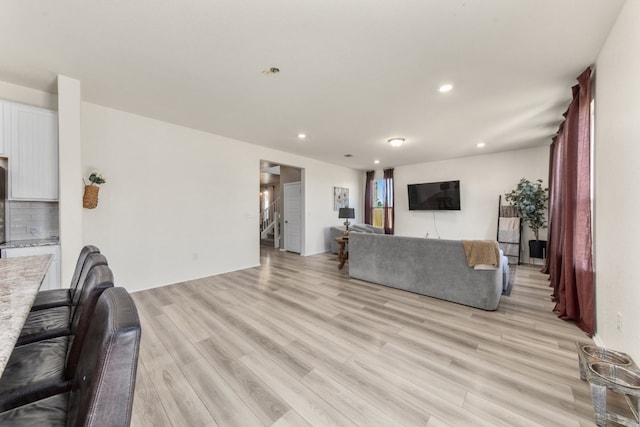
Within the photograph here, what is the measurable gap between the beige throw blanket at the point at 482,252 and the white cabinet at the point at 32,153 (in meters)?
4.79

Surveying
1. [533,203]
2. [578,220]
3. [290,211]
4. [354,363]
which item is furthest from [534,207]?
[290,211]

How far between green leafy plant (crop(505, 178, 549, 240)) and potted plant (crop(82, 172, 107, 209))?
7.28 m

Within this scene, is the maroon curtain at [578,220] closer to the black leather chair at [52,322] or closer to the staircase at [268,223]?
the black leather chair at [52,322]

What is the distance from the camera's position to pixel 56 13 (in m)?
1.80

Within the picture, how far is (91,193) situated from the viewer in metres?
3.08

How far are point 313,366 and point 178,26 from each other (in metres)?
2.84

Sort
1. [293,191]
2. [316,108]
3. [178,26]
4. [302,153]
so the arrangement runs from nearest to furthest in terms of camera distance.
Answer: [178,26] → [316,108] → [302,153] → [293,191]

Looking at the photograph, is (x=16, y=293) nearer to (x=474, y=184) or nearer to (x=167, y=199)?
(x=167, y=199)

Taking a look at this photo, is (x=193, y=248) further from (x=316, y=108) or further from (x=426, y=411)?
(x=426, y=411)

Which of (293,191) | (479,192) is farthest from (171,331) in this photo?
(479,192)

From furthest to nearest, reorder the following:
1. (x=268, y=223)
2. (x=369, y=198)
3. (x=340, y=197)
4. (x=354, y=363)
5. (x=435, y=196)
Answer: (x=268, y=223) < (x=369, y=198) < (x=340, y=197) < (x=435, y=196) < (x=354, y=363)

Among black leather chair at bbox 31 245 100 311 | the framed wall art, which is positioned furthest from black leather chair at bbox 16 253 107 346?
the framed wall art

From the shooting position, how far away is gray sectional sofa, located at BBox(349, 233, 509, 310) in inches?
118

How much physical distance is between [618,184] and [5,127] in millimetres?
5451
